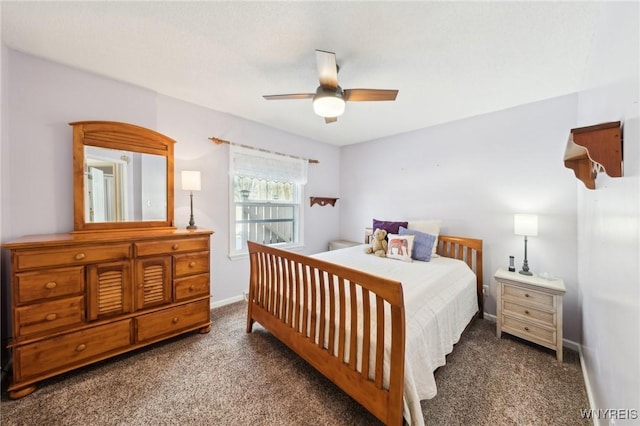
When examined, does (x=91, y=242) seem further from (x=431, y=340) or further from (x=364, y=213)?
(x=364, y=213)

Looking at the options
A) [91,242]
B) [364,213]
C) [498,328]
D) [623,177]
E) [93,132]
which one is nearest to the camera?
[623,177]

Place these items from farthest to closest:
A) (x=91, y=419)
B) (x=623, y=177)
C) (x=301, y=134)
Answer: (x=301, y=134) < (x=91, y=419) < (x=623, y=177)

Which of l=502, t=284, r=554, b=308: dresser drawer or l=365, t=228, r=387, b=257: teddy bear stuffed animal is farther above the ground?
l=365, t=228, r=387, b=257: teddy bear stuffed animal

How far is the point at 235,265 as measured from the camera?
10.2 ft

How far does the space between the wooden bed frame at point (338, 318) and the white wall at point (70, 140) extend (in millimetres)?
911

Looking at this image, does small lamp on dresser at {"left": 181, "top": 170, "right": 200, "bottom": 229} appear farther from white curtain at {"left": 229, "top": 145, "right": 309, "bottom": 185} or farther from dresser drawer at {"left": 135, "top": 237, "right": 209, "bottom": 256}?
white curtain at {"left": 229, "top": 145, "right": 309, "bottom": 185}

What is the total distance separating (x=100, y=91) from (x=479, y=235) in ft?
14.0

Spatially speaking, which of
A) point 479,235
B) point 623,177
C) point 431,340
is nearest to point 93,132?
point 431,340

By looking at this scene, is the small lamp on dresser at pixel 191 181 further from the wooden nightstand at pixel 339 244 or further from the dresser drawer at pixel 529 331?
the dresser drawer at pixel 529 331

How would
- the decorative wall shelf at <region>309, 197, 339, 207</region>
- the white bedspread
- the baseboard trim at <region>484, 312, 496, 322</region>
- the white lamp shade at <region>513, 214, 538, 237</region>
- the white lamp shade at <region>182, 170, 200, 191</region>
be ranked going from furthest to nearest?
the decorative wall shelf at <region>309, 197, 339, 207</region>, the baseboard trim at <region>484, 312, 496, 322</region>, the white lamp shade at <region>182, 170, 200, 191</region>, the white lamp shade at <region>513, 214, 538, 237</region>, the white bedspread

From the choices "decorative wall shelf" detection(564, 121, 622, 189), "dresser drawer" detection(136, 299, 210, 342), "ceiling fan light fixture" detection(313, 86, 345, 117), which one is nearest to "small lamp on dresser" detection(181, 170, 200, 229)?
"dresser drawer" detection(136, 299, 210, 342)

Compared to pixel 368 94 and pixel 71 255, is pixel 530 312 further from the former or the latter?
pixel 71 255

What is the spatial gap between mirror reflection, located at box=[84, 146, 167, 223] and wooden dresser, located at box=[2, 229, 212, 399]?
225 millimetres

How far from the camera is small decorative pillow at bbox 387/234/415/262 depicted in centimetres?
269
